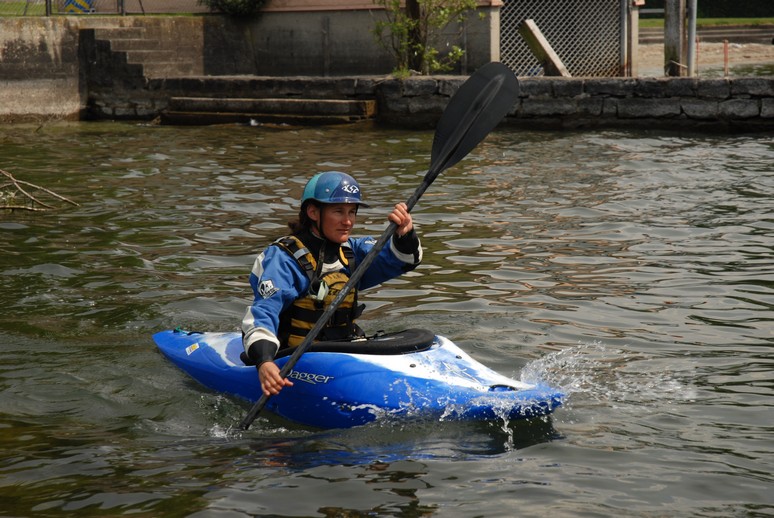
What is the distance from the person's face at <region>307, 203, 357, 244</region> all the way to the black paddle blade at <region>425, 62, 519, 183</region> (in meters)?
0.90

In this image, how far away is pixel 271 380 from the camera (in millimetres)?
5117

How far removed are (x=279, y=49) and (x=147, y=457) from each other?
14763mm

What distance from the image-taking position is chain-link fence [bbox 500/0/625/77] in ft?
59.2

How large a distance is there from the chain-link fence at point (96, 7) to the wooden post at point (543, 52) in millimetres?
6266

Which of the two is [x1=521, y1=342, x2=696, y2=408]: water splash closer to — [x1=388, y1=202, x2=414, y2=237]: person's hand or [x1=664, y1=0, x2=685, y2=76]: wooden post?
[x1=388, y1=202, x2=414, y2=237]: person's hand

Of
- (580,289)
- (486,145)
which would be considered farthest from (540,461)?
Result: (486,145)

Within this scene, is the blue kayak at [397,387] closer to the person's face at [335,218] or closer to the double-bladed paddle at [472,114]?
the person's face at [335,218]

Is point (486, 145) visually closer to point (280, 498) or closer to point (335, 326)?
point (335, 326)

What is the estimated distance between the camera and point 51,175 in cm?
1257

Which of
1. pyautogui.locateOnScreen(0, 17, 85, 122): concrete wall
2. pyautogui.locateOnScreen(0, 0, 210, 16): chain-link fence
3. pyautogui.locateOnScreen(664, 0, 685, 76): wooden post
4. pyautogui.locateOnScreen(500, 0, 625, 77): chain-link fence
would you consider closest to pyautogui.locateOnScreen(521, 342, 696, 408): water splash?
pyautogui.locateOnScreen(664, 0, 685, 76): wooden post

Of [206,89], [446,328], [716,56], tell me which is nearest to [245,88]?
[206,89]

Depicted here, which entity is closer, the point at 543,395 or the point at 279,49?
the point at 543,395

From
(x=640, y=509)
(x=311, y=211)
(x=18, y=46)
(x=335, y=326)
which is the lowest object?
(x=640, y=509)

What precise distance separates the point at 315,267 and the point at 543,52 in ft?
38.3
